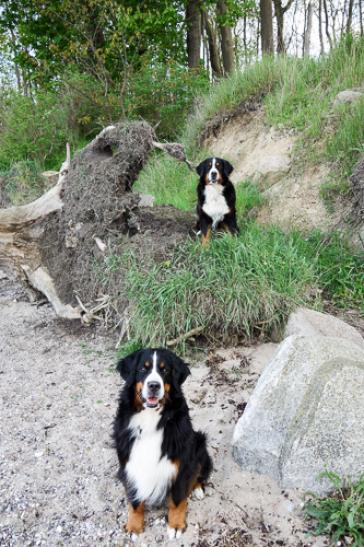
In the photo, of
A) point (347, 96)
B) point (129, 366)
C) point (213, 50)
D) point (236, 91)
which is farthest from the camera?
point (213, 50)

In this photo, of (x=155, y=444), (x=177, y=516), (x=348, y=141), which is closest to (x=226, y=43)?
(x=348, y=141)

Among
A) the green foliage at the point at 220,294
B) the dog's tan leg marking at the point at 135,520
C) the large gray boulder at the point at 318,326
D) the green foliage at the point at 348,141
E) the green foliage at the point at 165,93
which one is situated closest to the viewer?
the dog's tan leg marking at the point at 135,520

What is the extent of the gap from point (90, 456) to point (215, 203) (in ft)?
9.86

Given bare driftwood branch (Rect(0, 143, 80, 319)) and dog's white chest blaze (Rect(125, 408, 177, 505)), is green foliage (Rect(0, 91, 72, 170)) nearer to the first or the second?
bare driftwood branch (Rect(0, 143, 80, 319))

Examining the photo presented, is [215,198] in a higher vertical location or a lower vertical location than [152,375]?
higher

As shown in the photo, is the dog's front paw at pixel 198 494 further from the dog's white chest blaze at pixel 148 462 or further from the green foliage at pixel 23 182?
the green foliage at pixel 23 182

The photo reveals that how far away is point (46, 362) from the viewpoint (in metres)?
4.36

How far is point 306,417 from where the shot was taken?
104 inches

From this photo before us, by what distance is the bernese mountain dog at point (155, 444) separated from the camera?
242 cm

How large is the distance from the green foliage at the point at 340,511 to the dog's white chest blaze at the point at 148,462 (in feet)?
2.67

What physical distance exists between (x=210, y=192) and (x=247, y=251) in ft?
3.07

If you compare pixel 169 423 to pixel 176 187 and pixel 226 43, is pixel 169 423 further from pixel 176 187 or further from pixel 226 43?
pixel 226 43

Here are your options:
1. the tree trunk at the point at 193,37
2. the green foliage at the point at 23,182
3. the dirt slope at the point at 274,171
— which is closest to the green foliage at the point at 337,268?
the dirt slope at the point at 274,171

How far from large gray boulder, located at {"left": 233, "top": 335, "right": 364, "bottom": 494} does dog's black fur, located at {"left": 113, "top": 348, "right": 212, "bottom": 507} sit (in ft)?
1.47
